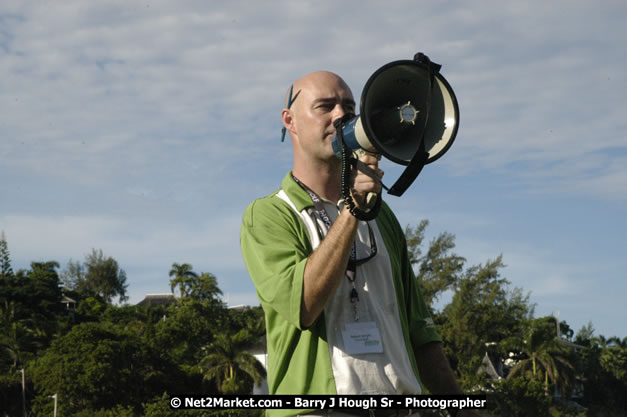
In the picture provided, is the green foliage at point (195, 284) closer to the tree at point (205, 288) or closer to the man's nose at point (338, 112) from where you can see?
the tree at point (205, 288)

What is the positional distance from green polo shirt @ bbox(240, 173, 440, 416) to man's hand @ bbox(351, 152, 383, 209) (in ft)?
A: 1.14

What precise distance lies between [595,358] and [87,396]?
167 ft

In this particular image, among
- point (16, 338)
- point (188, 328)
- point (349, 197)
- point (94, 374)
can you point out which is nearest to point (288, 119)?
point (349, 197)

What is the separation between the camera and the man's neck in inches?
150

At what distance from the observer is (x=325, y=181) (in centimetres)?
381

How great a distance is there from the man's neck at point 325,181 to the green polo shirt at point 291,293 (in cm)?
8

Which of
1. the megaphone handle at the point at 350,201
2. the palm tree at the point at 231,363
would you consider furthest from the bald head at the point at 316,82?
the palm tree at the point at 231,363

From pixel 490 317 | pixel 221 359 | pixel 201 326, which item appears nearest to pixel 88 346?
pixel 221 359

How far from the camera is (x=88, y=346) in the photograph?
161 feet

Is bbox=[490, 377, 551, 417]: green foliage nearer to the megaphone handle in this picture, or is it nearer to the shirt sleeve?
the shirt sleeve

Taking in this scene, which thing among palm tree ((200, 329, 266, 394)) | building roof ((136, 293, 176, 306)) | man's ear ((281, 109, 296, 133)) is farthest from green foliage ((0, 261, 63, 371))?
man's ear ((281, 109, 296, 133))

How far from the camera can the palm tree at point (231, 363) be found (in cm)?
5381

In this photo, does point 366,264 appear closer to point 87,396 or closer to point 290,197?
point 290,197

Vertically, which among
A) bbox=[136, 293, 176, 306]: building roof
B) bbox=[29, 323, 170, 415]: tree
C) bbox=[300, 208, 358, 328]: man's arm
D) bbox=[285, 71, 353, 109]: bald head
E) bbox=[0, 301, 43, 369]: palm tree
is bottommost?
bbox=[300, 208, 358, 328]: man's arm
